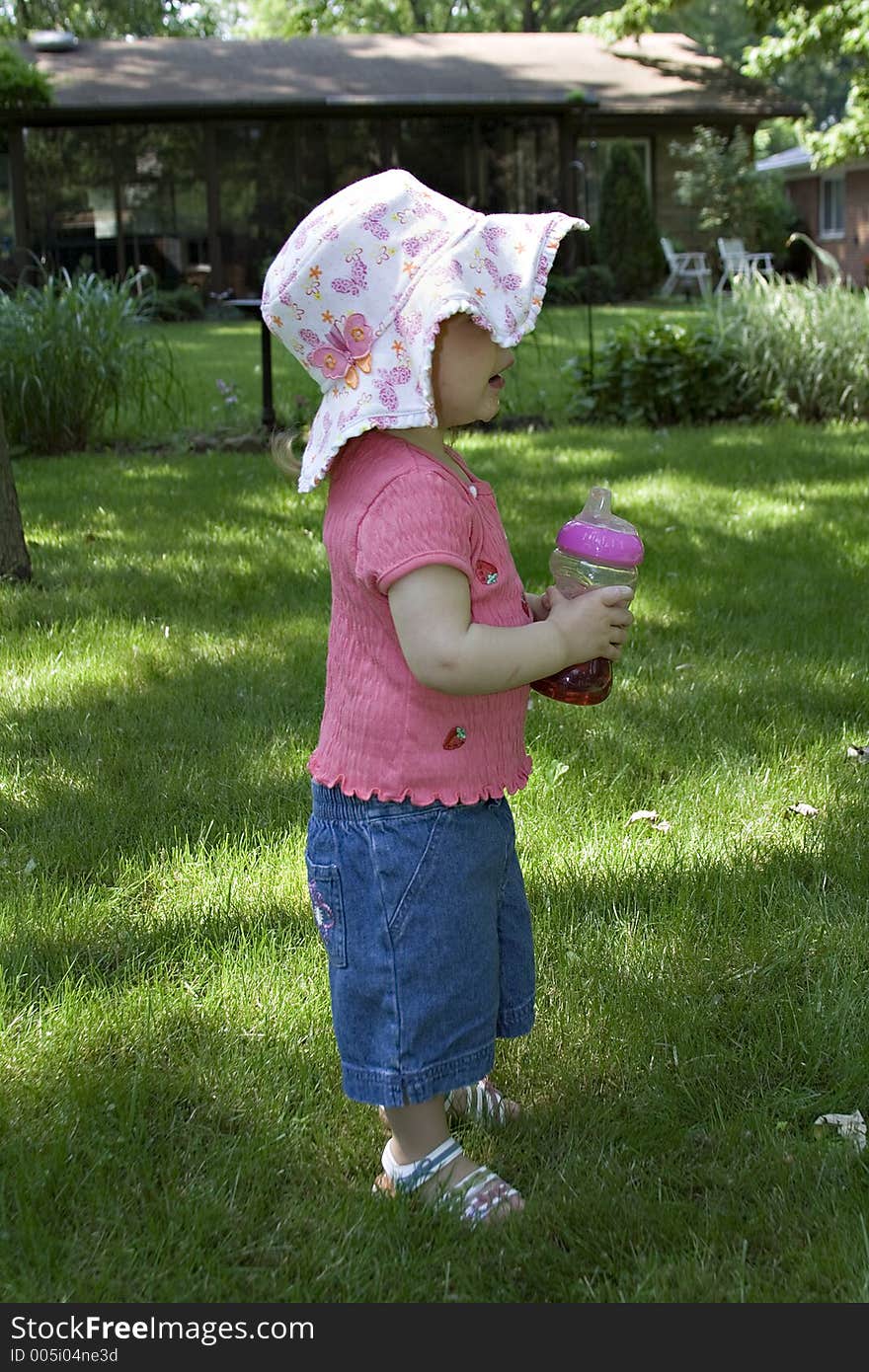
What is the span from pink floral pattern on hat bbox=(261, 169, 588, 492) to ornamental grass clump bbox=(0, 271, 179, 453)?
22.1 feet

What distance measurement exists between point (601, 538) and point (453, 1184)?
1.03m

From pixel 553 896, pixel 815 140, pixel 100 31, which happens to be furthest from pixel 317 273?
pixel 100 31

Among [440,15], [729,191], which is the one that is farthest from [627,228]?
[440,15]

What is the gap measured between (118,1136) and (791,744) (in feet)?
7.41

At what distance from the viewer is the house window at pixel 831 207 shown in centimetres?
2942

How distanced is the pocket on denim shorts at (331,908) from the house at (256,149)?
22.9m

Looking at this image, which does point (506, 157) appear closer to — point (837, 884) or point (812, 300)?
point (812, 300)

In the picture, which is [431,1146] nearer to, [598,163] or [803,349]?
[803,349]

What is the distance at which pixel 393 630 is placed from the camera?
2.01m

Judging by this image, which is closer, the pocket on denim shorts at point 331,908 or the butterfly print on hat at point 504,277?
the butterfly print on hat at point 504,277

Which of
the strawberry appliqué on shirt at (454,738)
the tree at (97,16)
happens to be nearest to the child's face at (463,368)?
the strawberry appliqué on shirt at (454,738)

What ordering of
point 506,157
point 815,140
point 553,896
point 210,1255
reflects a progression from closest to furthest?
point 210,1255, point 553,896, point 815,140, point 506,157

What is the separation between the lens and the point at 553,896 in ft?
9.91

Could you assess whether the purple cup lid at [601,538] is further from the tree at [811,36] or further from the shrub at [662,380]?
the tree at [811,36]
